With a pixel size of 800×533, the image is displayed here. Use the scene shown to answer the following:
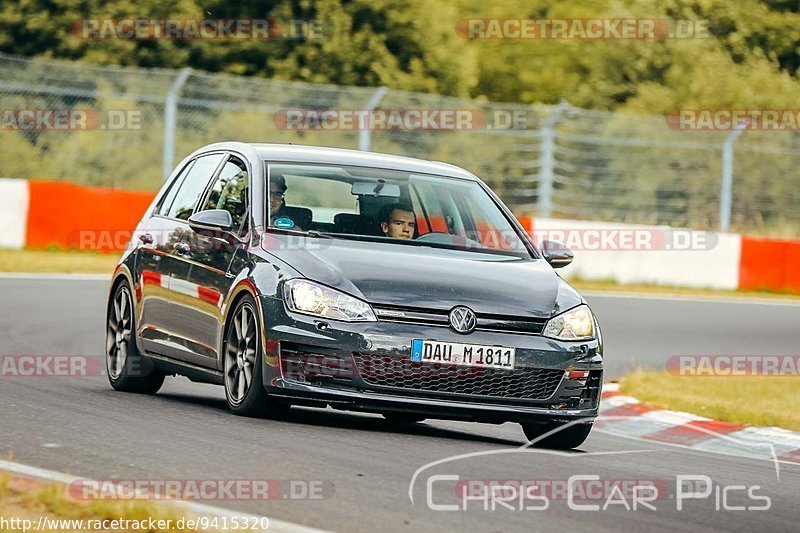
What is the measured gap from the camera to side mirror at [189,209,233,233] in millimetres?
9039

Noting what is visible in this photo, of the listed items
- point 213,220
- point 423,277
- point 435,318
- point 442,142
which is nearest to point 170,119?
point 442,142

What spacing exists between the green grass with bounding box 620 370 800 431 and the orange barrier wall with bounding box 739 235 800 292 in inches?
A: 398

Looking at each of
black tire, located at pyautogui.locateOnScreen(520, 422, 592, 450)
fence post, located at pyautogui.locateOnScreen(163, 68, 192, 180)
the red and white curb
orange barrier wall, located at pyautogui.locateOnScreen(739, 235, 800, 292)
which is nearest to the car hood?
black tire, located at pyautogui.locateOnScreen(520, 422, 592, 450)

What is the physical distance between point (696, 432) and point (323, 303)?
11.5 ft

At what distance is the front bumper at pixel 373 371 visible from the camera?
26.9ft

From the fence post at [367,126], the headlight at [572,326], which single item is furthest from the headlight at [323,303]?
the fence post at [367,126]

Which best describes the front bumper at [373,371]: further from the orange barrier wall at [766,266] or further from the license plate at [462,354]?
the orange barrier wall at [766,266]

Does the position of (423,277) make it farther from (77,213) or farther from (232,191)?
(77,213)

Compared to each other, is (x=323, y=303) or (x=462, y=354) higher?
(x=323, y=303)

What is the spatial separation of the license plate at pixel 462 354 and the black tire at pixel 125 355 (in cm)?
245

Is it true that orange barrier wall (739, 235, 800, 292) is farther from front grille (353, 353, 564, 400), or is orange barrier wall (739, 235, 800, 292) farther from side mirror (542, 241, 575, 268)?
front grille (353, 353, 564, 400)

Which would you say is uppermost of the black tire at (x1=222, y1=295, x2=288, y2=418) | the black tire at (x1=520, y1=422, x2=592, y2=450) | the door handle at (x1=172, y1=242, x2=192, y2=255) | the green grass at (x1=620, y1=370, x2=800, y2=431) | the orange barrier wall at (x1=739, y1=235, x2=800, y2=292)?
the door handle at (x1=172, y1=242, x2=192, y2=255)

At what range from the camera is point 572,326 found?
8.66m

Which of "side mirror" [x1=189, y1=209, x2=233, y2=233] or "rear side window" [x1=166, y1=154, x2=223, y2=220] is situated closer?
"side mirror" [x1=189, y1=209, x2=233, y2=233]
